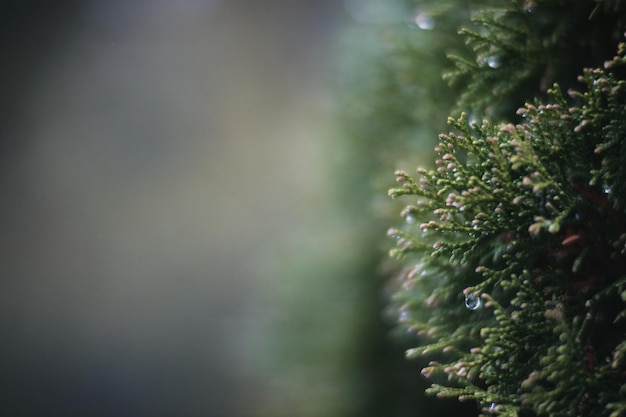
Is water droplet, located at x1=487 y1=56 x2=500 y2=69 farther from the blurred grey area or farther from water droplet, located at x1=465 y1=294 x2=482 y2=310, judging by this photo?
the blurred grey area

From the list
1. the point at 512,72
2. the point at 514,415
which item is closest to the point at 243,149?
the point at 512,72

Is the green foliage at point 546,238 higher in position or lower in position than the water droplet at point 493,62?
lower

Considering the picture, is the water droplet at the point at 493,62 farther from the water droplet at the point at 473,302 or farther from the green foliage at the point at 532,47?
the water droplet at the point at 473,302

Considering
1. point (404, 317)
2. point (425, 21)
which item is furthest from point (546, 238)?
point (425, 21)

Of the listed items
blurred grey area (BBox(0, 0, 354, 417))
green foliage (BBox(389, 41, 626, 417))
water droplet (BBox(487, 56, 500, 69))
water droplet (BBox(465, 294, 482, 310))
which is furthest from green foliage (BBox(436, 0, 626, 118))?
blurred grey area (BBox(0, 0, 354, 417))

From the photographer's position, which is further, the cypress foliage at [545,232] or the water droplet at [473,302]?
the water droplet at [473,302]

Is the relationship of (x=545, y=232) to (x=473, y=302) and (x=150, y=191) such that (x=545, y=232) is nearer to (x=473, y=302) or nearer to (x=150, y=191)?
(x=473, y=302)

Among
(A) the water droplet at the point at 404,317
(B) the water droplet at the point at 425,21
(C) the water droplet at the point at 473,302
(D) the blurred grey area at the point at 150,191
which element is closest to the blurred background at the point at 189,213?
(D) the blurred grey area at the point at 150,191

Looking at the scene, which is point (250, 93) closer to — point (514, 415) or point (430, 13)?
point (430, 13)
